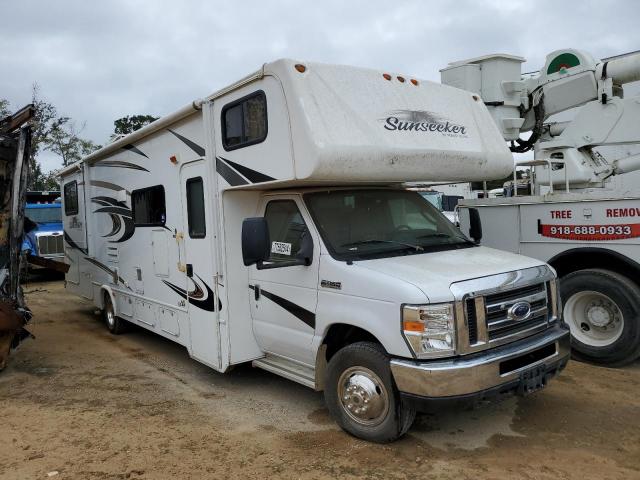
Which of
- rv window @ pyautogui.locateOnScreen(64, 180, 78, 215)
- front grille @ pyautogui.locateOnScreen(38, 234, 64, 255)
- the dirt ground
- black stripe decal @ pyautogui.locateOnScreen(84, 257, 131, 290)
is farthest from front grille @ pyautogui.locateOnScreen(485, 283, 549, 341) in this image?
front grille @ pyautogui.locateOnScreen(38, 234, 64, 255)

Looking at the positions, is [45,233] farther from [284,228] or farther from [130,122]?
[130,122]

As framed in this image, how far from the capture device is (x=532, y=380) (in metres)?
4.12

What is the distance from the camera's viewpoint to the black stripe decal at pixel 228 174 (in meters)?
5.07

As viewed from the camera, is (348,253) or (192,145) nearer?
(348,253)

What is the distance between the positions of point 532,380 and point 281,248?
91.3 inches

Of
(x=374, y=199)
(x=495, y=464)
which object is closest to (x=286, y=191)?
(x=374, y=199)

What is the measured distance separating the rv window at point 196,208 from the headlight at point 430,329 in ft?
8.55

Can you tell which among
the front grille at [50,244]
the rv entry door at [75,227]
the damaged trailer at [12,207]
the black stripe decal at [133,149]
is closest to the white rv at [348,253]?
the black stripe decal at [133,149]

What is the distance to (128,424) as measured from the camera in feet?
16.1

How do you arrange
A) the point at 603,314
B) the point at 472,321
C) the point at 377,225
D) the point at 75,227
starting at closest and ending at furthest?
the point at 472,321, the point at 377,225, the point at 603,314, the point at 75,227

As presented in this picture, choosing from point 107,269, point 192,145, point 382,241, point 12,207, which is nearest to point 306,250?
point 382,241

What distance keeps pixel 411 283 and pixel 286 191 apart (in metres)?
1.68

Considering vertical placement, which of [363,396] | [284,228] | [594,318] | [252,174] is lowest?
[363,396]

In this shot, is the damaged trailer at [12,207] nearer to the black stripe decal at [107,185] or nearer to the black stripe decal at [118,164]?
the black stripe decal at [118,164]
